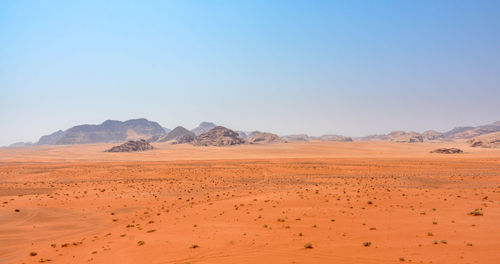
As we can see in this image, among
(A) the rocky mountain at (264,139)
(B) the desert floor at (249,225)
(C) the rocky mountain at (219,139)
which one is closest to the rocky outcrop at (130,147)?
(C) the rocky mountain at (219,139)

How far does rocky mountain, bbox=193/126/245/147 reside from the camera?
5637 inches

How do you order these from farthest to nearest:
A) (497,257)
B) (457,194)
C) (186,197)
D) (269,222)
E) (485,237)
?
(186,197) → (457,194) → (269,222) → (485,237) → (497,257)

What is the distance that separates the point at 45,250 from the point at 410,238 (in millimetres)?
19084

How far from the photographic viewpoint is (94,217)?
23.3m

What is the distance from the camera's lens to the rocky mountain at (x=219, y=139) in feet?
470

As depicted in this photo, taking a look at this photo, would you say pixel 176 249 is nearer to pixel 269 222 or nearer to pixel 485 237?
pixel 269 222

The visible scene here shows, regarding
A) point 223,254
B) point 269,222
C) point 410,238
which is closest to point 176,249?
point 223,254

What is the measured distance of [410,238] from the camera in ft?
47.6

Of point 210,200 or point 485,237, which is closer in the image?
point 485,237

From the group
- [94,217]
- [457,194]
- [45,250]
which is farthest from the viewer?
[457,194]

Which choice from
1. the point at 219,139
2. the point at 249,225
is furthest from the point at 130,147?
the point at 249,225

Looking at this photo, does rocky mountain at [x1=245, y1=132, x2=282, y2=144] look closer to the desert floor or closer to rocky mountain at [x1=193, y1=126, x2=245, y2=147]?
rocky mountain at [x1=193, y1=126, x2=245, y2=147]

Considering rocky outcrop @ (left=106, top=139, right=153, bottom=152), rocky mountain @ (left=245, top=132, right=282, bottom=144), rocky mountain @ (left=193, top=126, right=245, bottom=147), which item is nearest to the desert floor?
rocky outcrop @ (left=106, top=139, right=153, bottom=152)

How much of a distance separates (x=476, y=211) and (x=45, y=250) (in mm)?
26236
